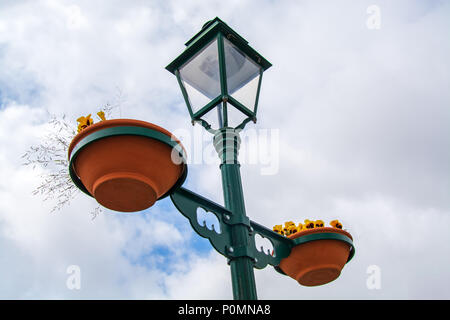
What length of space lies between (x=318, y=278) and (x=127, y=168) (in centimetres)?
203

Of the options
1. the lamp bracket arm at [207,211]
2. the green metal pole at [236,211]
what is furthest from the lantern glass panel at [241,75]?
the lamp bracket arm at [207,211]

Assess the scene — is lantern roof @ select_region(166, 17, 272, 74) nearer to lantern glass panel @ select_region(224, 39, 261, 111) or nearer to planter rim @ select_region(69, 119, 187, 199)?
lantern glass panel @ select_region(224, 39, 261, 111)

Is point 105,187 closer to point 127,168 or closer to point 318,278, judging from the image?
point 127,168

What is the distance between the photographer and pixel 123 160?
102 inches

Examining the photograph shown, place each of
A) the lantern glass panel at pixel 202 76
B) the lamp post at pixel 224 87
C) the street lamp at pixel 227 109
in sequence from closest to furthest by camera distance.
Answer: the street lamp at pixel 227 109 → the lamp post at pixel 224 87 → the lantern glass panel at pixel 202 76

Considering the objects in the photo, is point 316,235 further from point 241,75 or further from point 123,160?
point 123,160

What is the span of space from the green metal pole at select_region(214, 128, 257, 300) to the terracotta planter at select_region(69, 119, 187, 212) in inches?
24.9

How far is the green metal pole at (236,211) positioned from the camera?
2873 millimetres

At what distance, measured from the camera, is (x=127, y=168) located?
2611mm

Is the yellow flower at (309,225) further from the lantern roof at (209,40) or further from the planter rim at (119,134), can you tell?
the planter rim at (119,134)

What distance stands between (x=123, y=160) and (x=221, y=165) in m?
1.00

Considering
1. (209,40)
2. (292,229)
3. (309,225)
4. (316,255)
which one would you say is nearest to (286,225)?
(292,229)

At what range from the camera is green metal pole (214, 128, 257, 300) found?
2.87 metres
